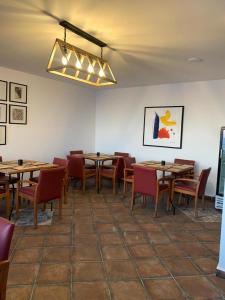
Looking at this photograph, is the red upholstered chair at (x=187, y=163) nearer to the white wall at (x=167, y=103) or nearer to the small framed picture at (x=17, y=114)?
the white wall at (x=167, y=103)

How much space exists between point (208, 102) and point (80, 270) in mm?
4142

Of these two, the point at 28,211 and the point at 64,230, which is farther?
the point at 28,211

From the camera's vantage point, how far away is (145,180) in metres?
3.93

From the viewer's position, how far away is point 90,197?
4.81 m

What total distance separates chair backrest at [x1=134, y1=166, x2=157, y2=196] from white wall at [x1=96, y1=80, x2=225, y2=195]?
1.81 m

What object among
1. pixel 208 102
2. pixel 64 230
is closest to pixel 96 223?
pixel 64 230

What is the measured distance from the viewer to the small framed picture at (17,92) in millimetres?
4770

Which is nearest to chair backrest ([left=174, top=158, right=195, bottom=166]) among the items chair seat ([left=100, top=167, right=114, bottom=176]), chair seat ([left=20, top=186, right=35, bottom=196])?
chair seat ([left=100, top=167, right=114, bottom=176])

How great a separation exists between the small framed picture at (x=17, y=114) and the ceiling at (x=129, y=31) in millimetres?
901

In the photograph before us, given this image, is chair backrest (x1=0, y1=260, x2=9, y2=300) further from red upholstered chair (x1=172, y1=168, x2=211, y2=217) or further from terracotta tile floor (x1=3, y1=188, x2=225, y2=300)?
red upholstered chair (x1=172, y1=168, x2=211, y2=217)

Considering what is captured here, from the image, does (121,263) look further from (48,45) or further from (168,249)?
(48,45)

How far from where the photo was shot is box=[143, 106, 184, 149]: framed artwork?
5.46 m

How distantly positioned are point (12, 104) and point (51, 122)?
1053 millimetres

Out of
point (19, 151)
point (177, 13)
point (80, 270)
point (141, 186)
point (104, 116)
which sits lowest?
point (80, 270)
